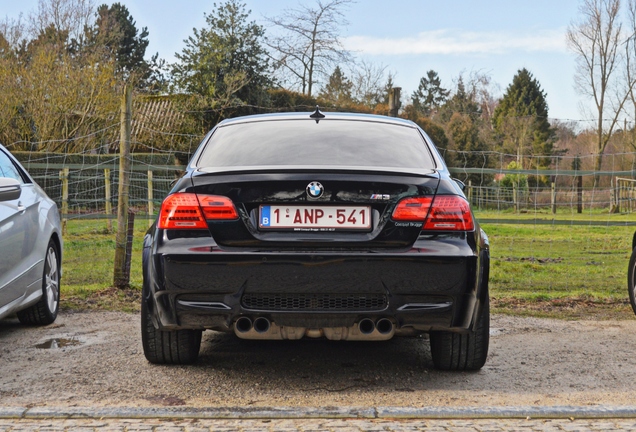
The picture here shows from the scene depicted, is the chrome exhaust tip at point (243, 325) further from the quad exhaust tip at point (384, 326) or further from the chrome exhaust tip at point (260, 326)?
the quad exhaust tip at point (384, 326)

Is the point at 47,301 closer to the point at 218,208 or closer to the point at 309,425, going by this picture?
the point at 218,208

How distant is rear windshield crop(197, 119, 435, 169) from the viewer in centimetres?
492

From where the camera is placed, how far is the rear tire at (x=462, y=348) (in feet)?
16.7

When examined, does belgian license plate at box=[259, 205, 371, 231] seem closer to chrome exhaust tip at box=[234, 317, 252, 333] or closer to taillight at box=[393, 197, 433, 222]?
taillight at box=[393, 197, 433, 222]

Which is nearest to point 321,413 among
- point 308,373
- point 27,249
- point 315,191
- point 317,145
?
point 308,373

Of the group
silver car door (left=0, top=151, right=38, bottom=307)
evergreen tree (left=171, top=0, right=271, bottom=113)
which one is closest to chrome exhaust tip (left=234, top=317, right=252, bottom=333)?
silver car door (left=0, top=151, right=38, bottom=307)

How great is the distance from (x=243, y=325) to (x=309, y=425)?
82cm

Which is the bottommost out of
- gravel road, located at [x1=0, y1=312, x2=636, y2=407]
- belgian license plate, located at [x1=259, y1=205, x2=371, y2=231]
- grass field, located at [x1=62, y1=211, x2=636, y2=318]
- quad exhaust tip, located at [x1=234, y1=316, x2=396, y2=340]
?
grass field, located at [x1=62, y1=211, x2=636, y2=318]

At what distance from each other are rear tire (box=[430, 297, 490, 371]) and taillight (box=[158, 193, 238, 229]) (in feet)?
5.01

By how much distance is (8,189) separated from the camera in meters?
5.80

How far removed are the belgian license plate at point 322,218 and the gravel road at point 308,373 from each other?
0.93m

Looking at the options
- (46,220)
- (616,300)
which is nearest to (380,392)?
(46,220)

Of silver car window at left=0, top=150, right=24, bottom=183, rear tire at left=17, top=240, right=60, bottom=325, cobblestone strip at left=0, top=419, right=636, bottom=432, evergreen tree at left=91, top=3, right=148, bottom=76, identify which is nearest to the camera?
cobblestone strip at left=0, top=419, right=636, bottom=432

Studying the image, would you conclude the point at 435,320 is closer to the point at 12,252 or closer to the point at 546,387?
the point at 546,387
